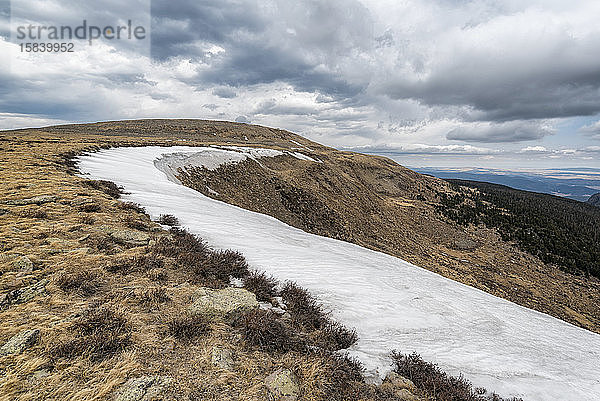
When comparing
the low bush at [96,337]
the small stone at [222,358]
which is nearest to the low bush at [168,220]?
the low bush at [96,337]

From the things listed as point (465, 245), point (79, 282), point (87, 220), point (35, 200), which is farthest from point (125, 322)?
point (465, 245)

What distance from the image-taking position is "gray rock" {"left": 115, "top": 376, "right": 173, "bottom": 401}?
8.55 ft

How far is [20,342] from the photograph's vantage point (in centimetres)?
302

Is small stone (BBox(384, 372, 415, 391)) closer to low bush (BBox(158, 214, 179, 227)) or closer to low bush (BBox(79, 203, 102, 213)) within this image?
low bush (BBox(158, 214, 179, 227))

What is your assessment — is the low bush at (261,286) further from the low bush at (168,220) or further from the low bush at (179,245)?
the low bush at (168,220)

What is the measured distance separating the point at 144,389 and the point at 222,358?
0.86 m

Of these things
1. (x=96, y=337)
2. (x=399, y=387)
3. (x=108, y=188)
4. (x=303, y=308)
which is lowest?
(x=399, y=387)

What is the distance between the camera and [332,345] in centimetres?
411

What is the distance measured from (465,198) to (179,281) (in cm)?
5536

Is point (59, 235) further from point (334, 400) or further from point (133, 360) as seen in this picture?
point (334, 400)

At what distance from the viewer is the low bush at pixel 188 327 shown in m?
3.57

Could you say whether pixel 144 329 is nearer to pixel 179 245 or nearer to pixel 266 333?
pixel 266 333

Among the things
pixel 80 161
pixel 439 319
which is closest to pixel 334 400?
pixel 439 319

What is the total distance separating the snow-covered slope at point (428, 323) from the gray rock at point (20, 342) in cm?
403
